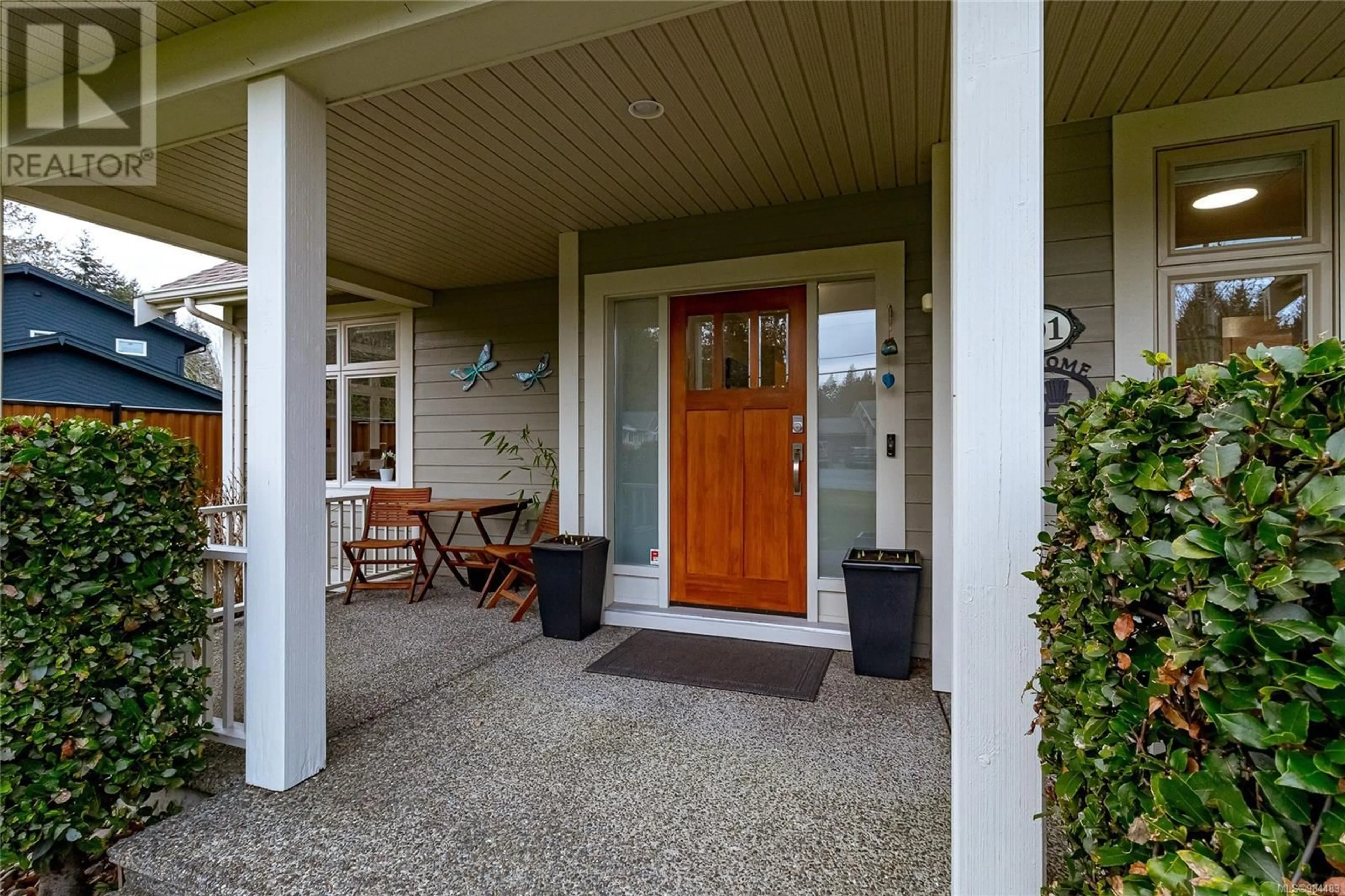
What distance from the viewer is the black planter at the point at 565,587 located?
3637 mm

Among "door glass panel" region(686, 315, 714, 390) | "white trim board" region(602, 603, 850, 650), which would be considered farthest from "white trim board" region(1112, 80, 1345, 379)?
"door glass panel" region(686, 315, 714, 390)

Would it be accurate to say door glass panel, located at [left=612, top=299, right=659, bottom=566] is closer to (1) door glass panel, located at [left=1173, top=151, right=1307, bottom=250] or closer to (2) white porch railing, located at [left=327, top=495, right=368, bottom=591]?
(2) white porch railing, located at [left=327, top=495, right=368, bottom=591]

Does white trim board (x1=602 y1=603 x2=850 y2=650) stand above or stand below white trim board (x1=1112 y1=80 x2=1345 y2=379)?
below

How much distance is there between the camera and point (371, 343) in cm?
577

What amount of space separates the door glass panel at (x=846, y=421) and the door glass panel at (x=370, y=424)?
13.4ft

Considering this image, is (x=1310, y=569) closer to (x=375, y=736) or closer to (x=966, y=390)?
(x=966, y=390)

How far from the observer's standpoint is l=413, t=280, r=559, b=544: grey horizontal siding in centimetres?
514

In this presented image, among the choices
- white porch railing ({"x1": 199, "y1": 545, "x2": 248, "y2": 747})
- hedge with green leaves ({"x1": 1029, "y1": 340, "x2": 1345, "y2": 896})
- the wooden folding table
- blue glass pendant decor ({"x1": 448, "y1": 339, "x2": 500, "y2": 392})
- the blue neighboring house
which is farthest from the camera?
the blue neighboring house

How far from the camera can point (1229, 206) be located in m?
2.54

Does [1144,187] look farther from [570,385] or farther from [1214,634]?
[570,385]

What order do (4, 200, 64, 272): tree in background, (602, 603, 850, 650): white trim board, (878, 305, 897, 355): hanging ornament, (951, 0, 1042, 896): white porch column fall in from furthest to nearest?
(4, 200, 64, 272): tree in background, (602, 603, 850, 650): white trim board, (878, 305, 897, 355): hanging ornament, (951, 0, 1042, 896): white porch column

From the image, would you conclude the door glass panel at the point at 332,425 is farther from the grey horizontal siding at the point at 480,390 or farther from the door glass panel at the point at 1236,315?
the door glass panel at the point at 1236,315

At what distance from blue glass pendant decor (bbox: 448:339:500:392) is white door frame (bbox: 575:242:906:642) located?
61.1 inches

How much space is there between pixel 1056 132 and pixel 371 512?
17.2ft
